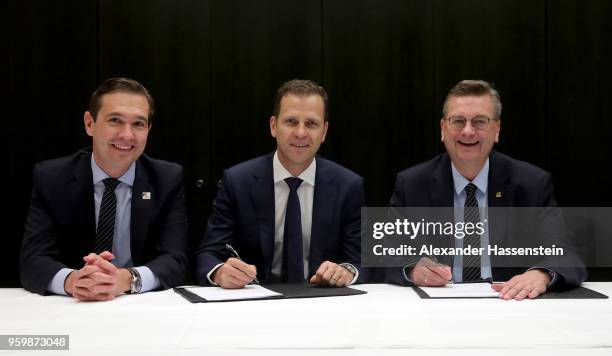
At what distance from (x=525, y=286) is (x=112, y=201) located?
4.78ft

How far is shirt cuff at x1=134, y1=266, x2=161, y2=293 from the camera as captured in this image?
2.05 m

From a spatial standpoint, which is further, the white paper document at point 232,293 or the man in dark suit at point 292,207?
the man in dark suit at point 292,207

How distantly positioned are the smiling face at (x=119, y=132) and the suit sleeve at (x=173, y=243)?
0.21 meters

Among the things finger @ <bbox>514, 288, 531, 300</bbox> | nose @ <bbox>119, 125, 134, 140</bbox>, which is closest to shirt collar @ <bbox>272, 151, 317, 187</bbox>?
nose @ <bbox>119, 125, 134, 140</bbox>

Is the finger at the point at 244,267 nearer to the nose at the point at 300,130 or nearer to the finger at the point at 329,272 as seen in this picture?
the finger at the point at 329,272

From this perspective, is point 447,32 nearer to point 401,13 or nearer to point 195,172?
point 401,13

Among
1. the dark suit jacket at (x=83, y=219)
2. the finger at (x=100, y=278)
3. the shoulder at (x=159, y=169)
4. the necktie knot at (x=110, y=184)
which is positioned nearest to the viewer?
the finger at (x=100, y=278)

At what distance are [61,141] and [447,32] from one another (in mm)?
2444

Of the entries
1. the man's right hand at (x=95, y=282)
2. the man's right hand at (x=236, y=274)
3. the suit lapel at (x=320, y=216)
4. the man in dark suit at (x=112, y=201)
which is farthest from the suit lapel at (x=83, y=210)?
the suit lapel at (x=320, y=216)

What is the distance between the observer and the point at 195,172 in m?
4.01

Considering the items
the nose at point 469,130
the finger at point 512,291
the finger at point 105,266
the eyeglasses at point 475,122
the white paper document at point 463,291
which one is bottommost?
the white paper document at point 463,291

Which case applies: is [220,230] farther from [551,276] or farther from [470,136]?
[551,276]

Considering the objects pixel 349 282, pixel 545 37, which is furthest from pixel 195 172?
pixel 545 37

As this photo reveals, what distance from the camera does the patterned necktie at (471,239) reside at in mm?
2451
